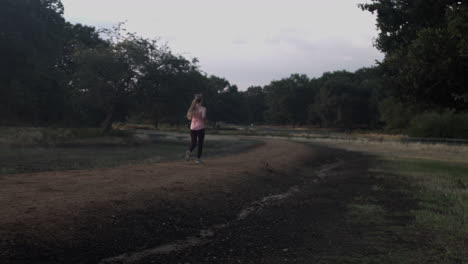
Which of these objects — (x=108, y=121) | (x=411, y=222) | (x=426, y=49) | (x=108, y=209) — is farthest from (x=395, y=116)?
(x=108, y=209)

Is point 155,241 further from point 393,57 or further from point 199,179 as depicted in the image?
point 393,57

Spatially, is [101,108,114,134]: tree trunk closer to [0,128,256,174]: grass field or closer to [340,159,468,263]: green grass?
[0,128,256,174]: grass field

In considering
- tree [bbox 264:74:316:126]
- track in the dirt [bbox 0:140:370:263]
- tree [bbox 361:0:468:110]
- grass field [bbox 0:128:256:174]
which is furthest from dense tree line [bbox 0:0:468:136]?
tree [bbox 264:74:316:126]

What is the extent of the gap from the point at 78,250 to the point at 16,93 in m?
27.9

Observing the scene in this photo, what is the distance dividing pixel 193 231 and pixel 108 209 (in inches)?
52.7

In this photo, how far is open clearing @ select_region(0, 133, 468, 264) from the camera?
15.4 feet

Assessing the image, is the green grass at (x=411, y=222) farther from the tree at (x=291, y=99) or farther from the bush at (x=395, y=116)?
the tree at (x=291, y=99)

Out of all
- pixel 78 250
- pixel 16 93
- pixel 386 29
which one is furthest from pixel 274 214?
pixel 16 93

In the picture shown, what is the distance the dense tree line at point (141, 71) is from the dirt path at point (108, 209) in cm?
851

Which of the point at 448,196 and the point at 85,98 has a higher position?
the point at 85,98

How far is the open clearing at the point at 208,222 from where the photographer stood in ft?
15.4

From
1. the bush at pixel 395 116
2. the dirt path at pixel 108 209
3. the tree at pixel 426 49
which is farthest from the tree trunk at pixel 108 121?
the bush at pixel 395 116

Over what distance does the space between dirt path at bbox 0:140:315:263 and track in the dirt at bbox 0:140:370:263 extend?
14mm

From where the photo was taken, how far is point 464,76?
47.5 feet
